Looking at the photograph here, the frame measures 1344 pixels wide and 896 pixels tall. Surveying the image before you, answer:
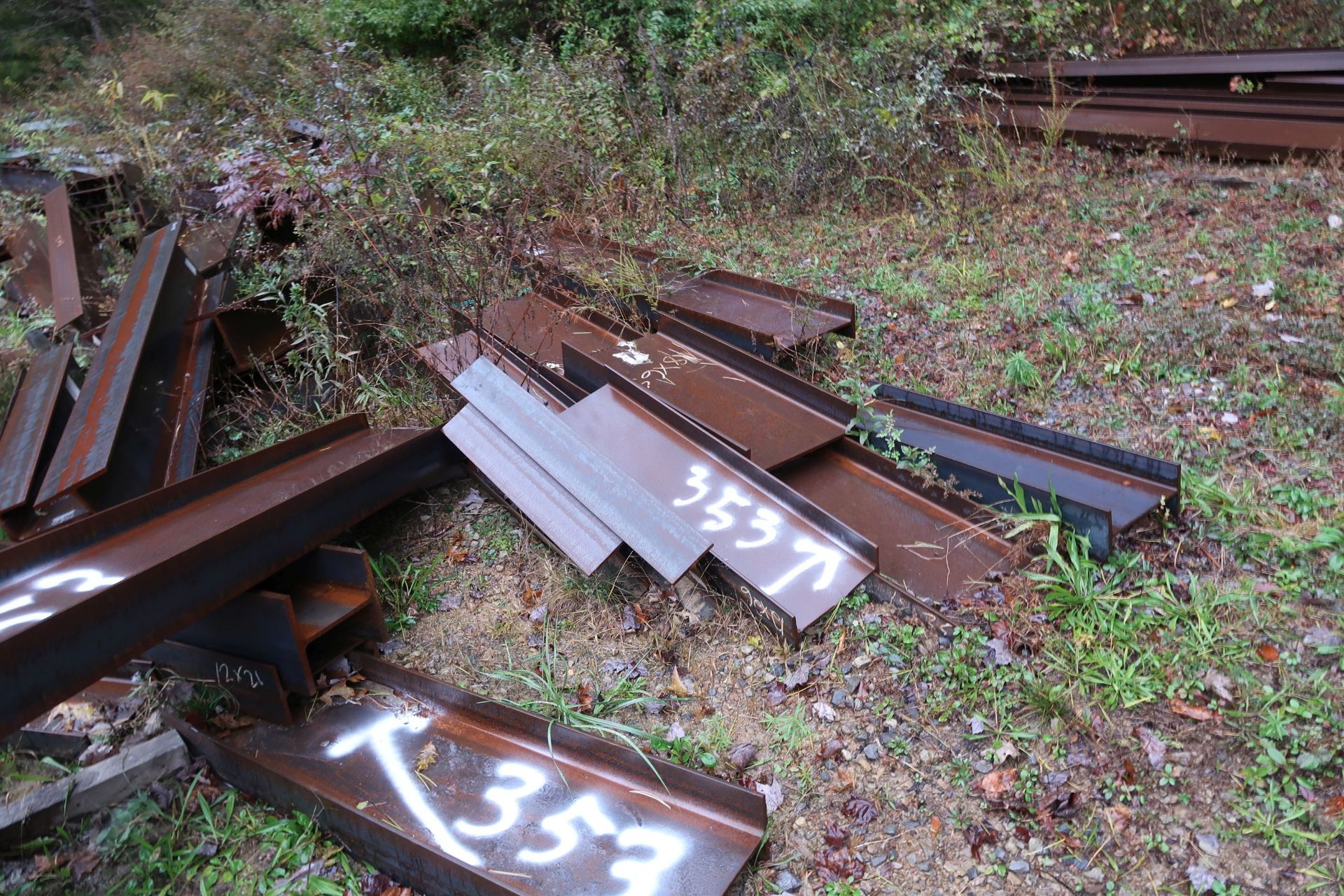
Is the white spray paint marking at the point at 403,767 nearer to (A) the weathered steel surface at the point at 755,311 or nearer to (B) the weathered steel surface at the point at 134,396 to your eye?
(B) the weathered steel surface at the point at 134,396

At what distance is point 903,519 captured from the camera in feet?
11.2

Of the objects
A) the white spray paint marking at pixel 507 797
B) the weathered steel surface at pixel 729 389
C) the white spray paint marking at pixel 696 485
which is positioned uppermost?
the weathered steel surface at pixel 729 389

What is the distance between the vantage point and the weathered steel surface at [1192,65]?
230 inches

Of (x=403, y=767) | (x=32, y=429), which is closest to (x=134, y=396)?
(x=32, y=429)

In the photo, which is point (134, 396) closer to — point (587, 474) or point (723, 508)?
point (587, 474)

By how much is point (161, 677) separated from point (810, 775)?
2519 mm

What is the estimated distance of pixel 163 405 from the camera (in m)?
4.19

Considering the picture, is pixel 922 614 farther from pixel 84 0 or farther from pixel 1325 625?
pixel 84 0

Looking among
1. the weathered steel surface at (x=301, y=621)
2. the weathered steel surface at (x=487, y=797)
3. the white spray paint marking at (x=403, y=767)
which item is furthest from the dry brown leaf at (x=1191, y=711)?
the weathered steel surface at (x=301, y=621)

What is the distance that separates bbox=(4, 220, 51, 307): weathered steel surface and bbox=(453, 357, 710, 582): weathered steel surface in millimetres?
4497

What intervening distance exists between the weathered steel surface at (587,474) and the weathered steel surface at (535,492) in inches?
1.5

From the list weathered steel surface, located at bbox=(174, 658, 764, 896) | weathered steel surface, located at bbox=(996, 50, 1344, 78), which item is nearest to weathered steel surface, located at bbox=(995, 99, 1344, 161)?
weathered steel surface, located at bbox=(996, 50, 1344, 78)

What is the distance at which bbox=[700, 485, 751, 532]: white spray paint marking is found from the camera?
3301mm

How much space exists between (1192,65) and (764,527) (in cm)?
581
